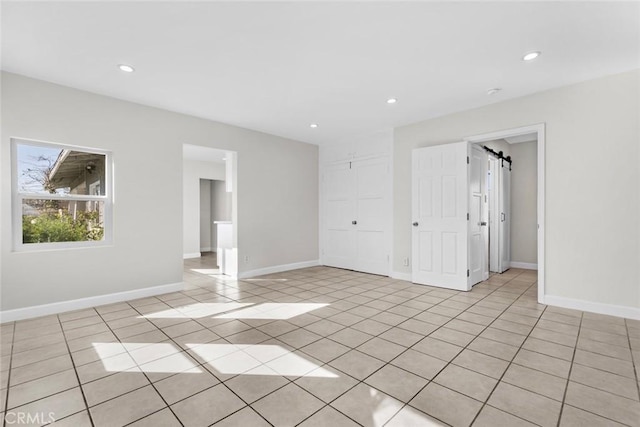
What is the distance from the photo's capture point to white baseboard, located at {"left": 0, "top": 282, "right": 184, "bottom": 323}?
10.4 ft

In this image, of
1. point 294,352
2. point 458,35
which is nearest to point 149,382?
point 294,352

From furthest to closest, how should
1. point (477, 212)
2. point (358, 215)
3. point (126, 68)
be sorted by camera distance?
point (358, 215), point (477, 212), point (126, 68)

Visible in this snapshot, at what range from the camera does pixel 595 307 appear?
3.40 meters

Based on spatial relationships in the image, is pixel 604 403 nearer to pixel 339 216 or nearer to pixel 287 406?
pixel 287 406

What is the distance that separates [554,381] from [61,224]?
5193 millimetres

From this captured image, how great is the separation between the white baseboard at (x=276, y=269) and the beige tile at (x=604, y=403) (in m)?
4.60

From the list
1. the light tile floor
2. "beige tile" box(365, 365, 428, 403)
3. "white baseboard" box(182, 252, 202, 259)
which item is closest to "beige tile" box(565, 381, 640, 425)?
the light tile floor

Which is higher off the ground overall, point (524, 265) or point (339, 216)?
point (339, 216)

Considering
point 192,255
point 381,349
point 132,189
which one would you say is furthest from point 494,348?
point 192,255

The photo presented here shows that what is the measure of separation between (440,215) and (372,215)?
1445mm

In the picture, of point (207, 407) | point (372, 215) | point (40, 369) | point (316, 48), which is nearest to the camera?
point (207, 407)

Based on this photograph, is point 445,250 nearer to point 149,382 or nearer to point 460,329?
point 460,329

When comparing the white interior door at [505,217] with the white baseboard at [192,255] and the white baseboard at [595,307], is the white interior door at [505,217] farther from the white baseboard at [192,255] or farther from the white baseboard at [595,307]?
the white baseboard at [192,255]

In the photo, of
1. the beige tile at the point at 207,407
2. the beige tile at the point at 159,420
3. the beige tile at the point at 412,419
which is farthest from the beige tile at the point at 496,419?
the beige tile at the point at 159,420
